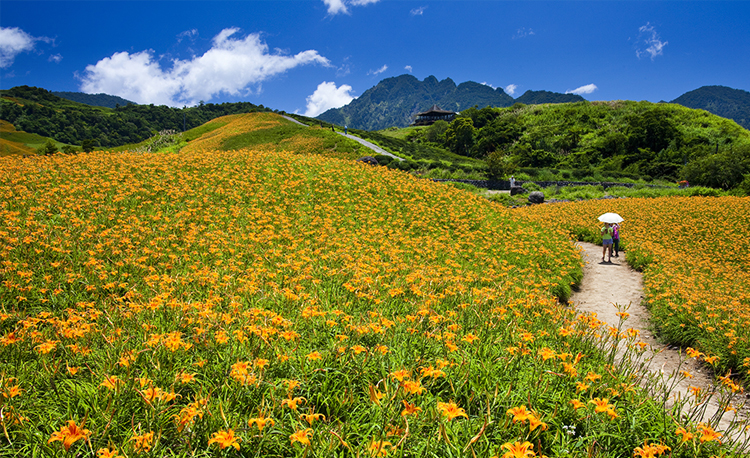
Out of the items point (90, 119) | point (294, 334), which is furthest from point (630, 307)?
point (90, 119)

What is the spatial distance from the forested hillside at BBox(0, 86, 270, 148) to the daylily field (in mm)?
71541

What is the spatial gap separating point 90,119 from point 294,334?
10635 cm

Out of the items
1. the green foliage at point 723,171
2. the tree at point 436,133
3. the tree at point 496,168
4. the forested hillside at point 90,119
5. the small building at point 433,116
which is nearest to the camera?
the green foliage at point 723,171

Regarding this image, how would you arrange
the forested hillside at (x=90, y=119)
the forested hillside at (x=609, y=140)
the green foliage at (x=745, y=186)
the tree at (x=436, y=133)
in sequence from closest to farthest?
the green foliage at (x=745, y=186) < the forested hillside at (x=609, y=140) < the tree at (x=436, y=133) < the forested hillside at (x=90, y=119)

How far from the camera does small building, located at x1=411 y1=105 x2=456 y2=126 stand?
89.9 m

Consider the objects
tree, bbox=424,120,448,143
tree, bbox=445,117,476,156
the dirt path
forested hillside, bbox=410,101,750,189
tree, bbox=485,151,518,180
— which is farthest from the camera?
tree, bbox=424,120,448,143

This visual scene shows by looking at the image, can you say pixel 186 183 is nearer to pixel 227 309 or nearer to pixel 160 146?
pixel 227 309

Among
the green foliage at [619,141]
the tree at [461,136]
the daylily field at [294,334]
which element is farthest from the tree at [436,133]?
the daylily field at [294,334]

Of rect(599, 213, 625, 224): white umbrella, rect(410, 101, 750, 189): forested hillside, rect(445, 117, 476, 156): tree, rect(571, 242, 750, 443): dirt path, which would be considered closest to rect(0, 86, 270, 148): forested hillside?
rect(445, 117, 476, 156): tree

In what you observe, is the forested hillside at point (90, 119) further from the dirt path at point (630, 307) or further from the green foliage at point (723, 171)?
the green foliage at point (723, 171)

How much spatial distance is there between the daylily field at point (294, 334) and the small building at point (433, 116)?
86.2 metres

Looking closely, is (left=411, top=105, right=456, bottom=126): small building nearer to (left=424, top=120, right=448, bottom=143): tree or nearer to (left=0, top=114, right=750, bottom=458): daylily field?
(left=424, top=120, right=448, bottom=143): tree

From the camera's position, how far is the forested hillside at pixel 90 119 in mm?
73094

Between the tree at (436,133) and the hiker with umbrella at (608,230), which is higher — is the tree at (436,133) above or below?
above
